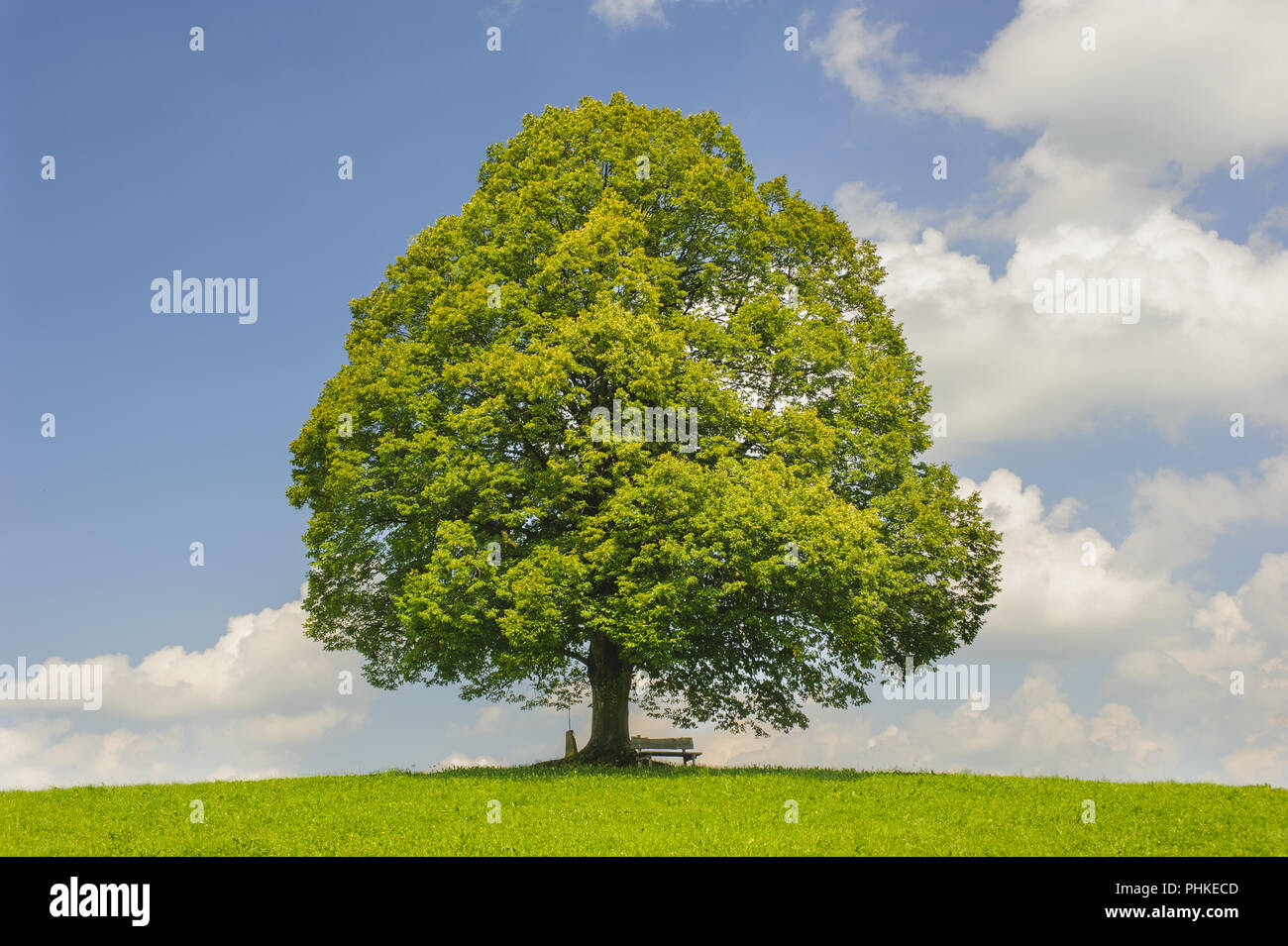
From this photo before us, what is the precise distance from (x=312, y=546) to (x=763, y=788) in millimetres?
14737

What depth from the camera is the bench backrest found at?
28.7 m

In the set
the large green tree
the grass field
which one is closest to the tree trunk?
the large green tree

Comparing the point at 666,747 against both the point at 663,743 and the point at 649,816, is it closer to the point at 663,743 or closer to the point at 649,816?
the point at 663,743

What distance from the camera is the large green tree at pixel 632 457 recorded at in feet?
74.8

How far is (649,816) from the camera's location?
61.2 feet

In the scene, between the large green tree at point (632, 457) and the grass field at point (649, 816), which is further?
the large green tree at point (632, 457)

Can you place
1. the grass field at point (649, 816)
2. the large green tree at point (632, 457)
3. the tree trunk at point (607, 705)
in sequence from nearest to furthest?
the grass field at point (649, 816)
the large green tree at point (632, 457)
the tree trunk at point (607, 705)

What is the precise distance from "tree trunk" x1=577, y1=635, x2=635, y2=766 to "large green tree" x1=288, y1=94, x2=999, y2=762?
101mm

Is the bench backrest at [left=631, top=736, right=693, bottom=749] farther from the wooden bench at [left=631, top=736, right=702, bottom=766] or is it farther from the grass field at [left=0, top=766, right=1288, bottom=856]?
→ the grass field at [left=0, top=766, right=1288, bottom=856]

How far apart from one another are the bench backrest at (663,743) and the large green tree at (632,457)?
172 centimetres

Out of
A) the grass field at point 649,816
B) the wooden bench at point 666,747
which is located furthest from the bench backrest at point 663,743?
the grass field at point 649,816

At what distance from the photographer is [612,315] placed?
24.1m

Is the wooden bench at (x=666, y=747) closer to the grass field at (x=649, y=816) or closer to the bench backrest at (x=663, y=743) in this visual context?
the bench backrest at (x=663, y=743)
